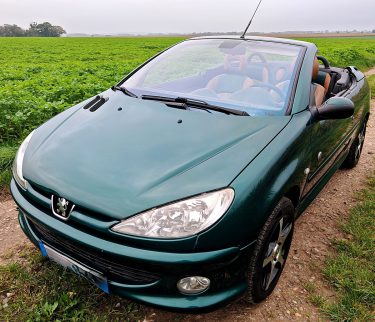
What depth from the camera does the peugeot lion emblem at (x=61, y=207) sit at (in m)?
1.82

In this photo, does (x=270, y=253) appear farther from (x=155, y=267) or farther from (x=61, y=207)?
(x=61, y=207)

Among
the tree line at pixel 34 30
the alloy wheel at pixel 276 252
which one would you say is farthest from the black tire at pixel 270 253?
the tree line at pixel 34 30

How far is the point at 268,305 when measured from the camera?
2281 mm

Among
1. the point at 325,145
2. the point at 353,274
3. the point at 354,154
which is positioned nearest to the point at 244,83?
the point at 325,145

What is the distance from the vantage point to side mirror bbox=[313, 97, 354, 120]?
2.42 m

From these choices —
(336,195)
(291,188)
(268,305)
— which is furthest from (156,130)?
(336,195)

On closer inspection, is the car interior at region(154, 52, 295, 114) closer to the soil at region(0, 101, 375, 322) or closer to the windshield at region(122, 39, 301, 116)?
the windshield at region(122, 39, 301, 116)

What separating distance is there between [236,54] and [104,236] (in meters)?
1.92

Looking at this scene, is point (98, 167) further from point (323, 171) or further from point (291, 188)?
point (323, 171)

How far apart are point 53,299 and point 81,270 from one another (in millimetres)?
478

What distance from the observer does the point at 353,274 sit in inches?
99.8

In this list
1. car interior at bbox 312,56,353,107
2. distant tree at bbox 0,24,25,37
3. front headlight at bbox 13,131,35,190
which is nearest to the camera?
front headlight at bbox 13,131,35,190

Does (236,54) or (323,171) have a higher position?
(236,54)

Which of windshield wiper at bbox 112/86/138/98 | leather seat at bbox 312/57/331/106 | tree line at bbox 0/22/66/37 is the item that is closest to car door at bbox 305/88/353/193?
leather seat at bbox 312/57/331/106
